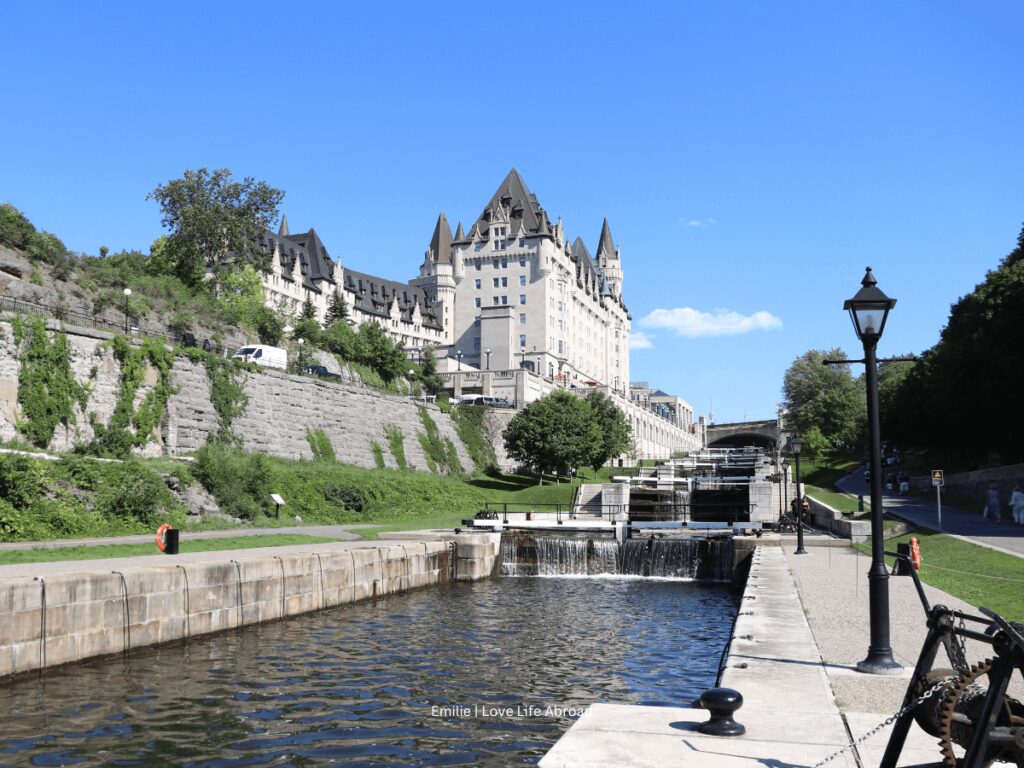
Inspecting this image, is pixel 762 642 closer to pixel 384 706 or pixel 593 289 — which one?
pixel 384 706

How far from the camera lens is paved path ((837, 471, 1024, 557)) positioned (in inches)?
1112

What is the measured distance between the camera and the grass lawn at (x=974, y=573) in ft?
51.8

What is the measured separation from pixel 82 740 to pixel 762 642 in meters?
8.59

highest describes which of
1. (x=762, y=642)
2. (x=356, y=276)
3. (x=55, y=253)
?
(x=356, y=276)

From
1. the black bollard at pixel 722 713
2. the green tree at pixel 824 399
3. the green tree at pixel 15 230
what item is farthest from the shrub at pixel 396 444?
the green tree at pixel 824 399

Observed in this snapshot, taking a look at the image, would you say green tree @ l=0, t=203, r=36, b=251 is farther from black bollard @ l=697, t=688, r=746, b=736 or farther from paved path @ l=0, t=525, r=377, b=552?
black bollard @ l=697, t=688, r=746, b=736

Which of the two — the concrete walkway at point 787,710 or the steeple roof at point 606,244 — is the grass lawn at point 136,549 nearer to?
the concrete walkway at point 787,710

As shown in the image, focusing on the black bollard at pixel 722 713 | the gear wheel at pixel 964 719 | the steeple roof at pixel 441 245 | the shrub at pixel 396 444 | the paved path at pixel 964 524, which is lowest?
the paved path at pixel 964 524

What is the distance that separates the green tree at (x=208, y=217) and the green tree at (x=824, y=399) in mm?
72783

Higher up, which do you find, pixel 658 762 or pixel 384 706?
pixel 658 762

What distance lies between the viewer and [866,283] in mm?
11211

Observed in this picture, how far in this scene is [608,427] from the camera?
274ft

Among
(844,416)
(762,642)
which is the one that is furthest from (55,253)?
(844,416)

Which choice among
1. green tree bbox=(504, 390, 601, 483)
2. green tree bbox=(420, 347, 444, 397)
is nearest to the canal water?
green tree bbox=(504, 390, 601, 483)
